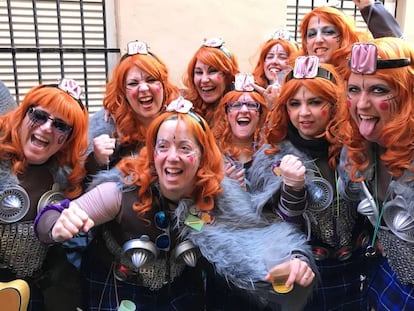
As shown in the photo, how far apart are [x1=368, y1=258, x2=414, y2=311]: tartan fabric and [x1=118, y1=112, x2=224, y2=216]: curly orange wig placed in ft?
3.00

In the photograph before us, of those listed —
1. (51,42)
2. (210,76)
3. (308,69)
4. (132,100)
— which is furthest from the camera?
(51,42)

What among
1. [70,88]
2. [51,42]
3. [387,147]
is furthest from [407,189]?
[51,42]

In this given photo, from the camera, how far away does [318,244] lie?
2.39 metres

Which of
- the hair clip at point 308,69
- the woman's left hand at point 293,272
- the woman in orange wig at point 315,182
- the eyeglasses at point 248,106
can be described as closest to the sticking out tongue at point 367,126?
the woman in orange wig at point 315,182

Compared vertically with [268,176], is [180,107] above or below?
above

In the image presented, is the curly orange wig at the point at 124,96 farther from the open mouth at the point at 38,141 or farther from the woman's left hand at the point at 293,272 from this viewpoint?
the woman's left hand at the point at 293,272

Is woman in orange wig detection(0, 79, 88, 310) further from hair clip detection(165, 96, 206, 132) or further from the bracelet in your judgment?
hair clip detection(165, 96, 206, 132)

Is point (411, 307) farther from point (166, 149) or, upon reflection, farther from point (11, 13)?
point (11, 13)

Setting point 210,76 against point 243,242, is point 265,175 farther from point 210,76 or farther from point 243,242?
point 210,76

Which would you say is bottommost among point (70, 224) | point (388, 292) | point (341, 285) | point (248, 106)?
point (341, 285)

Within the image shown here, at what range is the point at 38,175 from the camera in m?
2.18

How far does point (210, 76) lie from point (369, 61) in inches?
58.9

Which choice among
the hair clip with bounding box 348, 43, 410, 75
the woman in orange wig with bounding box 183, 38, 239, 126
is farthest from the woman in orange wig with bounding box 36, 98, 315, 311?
the woman in orange wig with bounding box 183, 38, 239, 126

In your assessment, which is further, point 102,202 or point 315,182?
point 315,182
